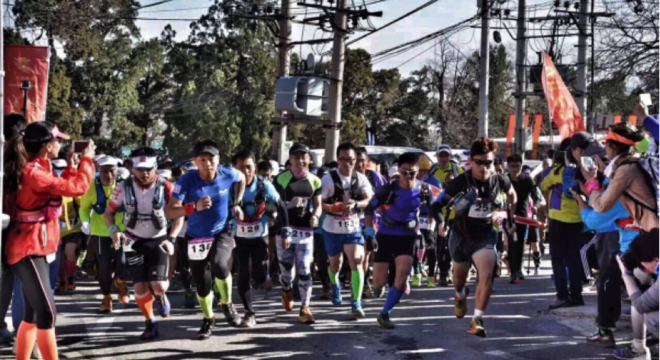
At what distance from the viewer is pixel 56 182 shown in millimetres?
6367

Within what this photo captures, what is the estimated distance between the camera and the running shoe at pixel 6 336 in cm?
852

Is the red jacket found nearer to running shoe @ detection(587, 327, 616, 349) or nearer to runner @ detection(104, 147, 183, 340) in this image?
runner @ detection(104, 147, 183, 340)

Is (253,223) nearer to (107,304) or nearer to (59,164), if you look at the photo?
(107,304)

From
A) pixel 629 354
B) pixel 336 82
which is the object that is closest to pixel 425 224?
pixel 629 354

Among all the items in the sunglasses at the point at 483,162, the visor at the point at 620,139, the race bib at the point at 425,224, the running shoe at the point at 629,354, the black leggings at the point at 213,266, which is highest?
the visor at the point at 620,139

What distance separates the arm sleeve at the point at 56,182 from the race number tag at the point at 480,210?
13.0ft

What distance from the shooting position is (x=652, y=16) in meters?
15.1

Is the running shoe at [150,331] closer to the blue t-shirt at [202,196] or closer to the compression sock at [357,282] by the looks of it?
the blue t-shirt at [202,196]

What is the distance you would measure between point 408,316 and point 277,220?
1.96m

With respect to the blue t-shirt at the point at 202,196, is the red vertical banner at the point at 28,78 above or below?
above

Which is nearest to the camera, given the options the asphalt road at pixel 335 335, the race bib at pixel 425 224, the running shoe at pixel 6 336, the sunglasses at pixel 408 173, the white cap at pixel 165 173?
the asphalt road at pixel 335 335

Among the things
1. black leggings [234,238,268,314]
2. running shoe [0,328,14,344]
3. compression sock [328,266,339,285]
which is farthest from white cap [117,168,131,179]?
running shoe [0,328,14,344]

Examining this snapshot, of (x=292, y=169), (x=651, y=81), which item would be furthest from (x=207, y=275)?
(x=651, y=81)

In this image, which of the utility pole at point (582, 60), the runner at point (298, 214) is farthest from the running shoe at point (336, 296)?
the utility pole at point (582, 60)
